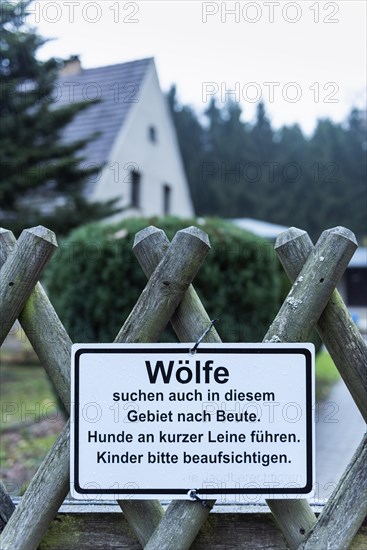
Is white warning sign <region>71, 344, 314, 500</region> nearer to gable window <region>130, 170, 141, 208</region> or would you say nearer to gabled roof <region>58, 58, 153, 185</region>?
gabled roof <region>58, 58, 153, 185</region>

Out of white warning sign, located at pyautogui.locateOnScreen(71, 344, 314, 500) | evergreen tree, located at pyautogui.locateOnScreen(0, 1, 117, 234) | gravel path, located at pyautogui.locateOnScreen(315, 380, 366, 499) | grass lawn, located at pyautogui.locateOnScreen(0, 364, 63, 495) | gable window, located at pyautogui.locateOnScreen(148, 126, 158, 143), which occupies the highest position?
gable window, located at pyautogui.locateOnScreen(148, 126, 158, 143)

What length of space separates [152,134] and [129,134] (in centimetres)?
223

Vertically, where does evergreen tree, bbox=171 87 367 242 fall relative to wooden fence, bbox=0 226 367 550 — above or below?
above

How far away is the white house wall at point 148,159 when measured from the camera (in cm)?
1850

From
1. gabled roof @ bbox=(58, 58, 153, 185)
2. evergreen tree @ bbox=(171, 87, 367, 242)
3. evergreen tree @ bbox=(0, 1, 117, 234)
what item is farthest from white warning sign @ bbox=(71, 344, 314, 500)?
evergreen tree @ bbox=(171, 87, 367, 242)

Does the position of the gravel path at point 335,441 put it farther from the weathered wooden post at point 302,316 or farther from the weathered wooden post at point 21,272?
the weathered wooden post at point 21,272

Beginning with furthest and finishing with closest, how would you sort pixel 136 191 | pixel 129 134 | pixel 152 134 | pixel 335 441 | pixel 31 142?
pixel 152 134 → pixel 136 191 → pixel 129 134 → pixel 31 142 → pixel 335 441

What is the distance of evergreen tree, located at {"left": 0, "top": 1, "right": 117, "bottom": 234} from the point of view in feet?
38.1

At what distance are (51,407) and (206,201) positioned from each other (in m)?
38.9

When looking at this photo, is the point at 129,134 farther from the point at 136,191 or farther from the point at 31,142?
the point at 31,142

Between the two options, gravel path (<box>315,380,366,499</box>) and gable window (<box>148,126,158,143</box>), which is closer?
gravel path (<box>315,380,366,499</box>)

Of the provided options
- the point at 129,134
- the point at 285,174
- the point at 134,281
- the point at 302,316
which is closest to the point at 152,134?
the point at 129,134

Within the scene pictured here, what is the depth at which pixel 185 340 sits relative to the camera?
1.77 m

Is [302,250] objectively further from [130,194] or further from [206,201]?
[206,201]
